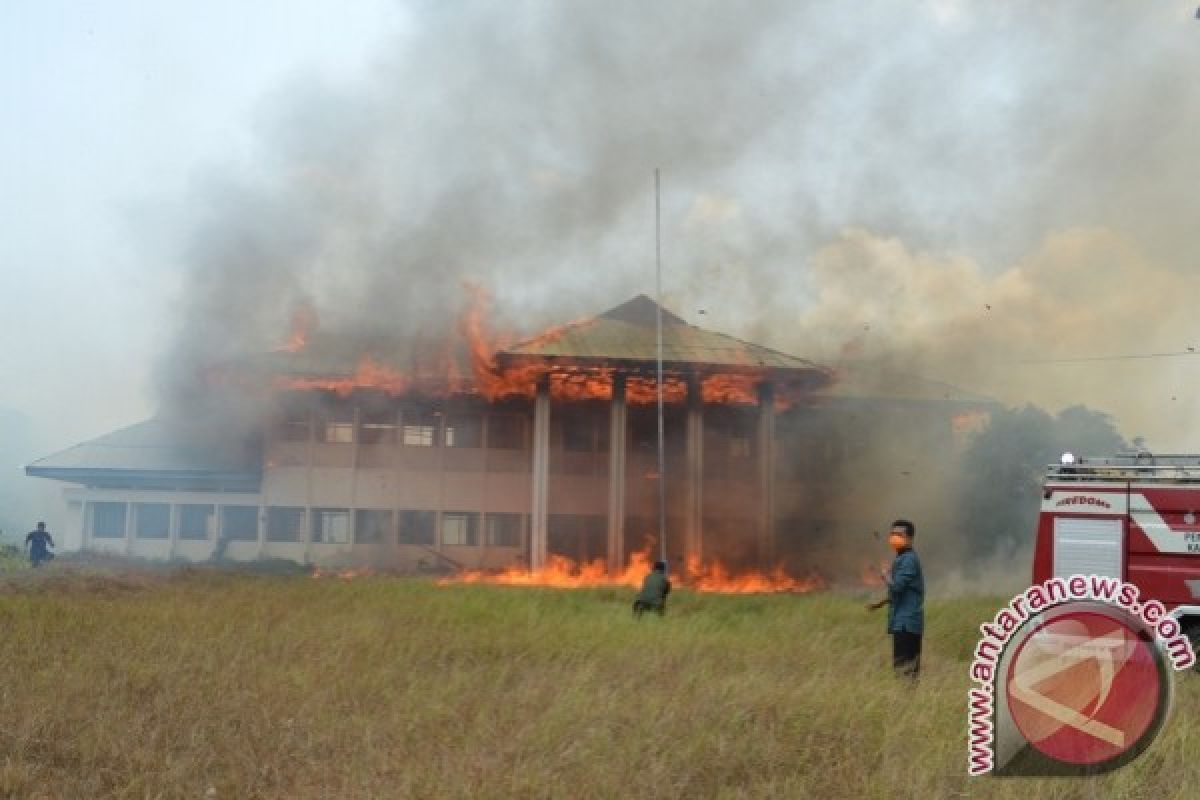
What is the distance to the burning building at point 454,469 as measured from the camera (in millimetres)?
31531

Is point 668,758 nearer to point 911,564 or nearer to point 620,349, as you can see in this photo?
point 911,564

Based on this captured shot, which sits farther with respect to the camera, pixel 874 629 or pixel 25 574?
pixel 25 574

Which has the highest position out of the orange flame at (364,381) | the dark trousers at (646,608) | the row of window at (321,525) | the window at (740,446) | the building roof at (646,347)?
the building roof at (646,347)

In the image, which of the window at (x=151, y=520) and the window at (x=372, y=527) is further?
the window at (x=151, y=520)

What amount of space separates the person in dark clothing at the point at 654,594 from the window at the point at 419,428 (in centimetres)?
1792

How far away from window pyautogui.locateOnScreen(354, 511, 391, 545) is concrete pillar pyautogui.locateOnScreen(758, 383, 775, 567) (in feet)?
37.5

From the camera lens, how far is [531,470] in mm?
33969

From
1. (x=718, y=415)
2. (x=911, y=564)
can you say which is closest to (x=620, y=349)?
(x=718, y=415)

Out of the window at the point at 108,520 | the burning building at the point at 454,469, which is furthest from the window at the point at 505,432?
the window at the point at 108,520

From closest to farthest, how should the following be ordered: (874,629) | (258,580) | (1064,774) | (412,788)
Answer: (412,788), (1064,774), (874,629), (258,580)

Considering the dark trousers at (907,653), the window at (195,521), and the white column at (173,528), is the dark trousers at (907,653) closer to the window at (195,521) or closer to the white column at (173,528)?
the window at (195,521)

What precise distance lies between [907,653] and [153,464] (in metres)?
29.4

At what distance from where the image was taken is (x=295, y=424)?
33.5 meters

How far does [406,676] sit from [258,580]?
46.9 feet
